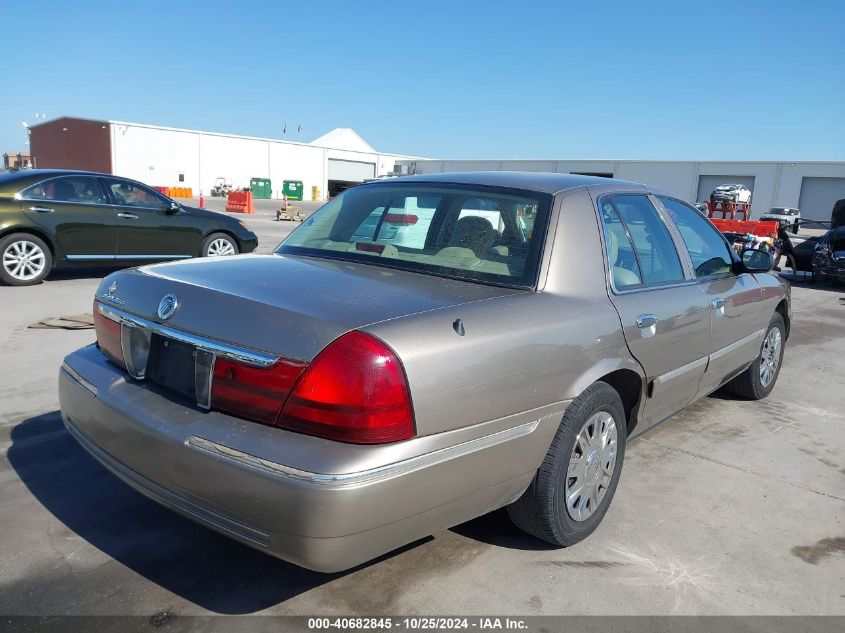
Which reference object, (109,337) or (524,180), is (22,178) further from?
(524,180)

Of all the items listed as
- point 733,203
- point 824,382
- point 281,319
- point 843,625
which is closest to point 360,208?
point 281,319

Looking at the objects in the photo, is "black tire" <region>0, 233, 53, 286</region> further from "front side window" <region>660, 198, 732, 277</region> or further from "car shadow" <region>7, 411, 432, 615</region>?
"front side window" <region>660, 198, 732, 277</region>

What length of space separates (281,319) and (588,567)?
1.70 m

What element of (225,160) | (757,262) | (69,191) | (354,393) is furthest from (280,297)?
(225,160)

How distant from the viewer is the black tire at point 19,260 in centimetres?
853

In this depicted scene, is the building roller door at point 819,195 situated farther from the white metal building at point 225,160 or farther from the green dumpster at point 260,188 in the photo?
the green dumpster at point 260,188

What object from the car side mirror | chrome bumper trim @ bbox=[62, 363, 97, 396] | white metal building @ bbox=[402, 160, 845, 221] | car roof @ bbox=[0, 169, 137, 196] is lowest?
chrome bumper trim @ bbox=[62, 363, 97, 396]

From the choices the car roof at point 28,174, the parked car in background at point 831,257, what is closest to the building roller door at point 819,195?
the parked car in background at point 831,257

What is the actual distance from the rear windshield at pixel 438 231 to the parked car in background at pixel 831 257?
12.5 metres

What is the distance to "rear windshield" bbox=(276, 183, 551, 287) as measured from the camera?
2.99 meters

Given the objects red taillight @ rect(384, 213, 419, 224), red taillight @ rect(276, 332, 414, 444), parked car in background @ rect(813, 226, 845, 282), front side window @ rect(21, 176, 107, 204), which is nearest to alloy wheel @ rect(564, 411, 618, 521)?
red taillight @ rect(276, 332, 414, 444)

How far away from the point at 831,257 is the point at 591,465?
12.7m

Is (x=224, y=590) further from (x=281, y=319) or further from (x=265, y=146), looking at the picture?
(x=265, y=146)

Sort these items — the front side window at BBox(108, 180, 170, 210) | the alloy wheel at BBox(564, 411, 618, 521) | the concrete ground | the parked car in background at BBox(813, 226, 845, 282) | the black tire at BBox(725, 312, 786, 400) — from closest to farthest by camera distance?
the concrete ground, the alloy wheel at BBox(564, 411, 618, 521), the black tire at BBox(725, 312, 786, 400), the front side window at BBox(108, 180, 170, 210), the parked car in background at BBox(813, 226, 845, 282)
